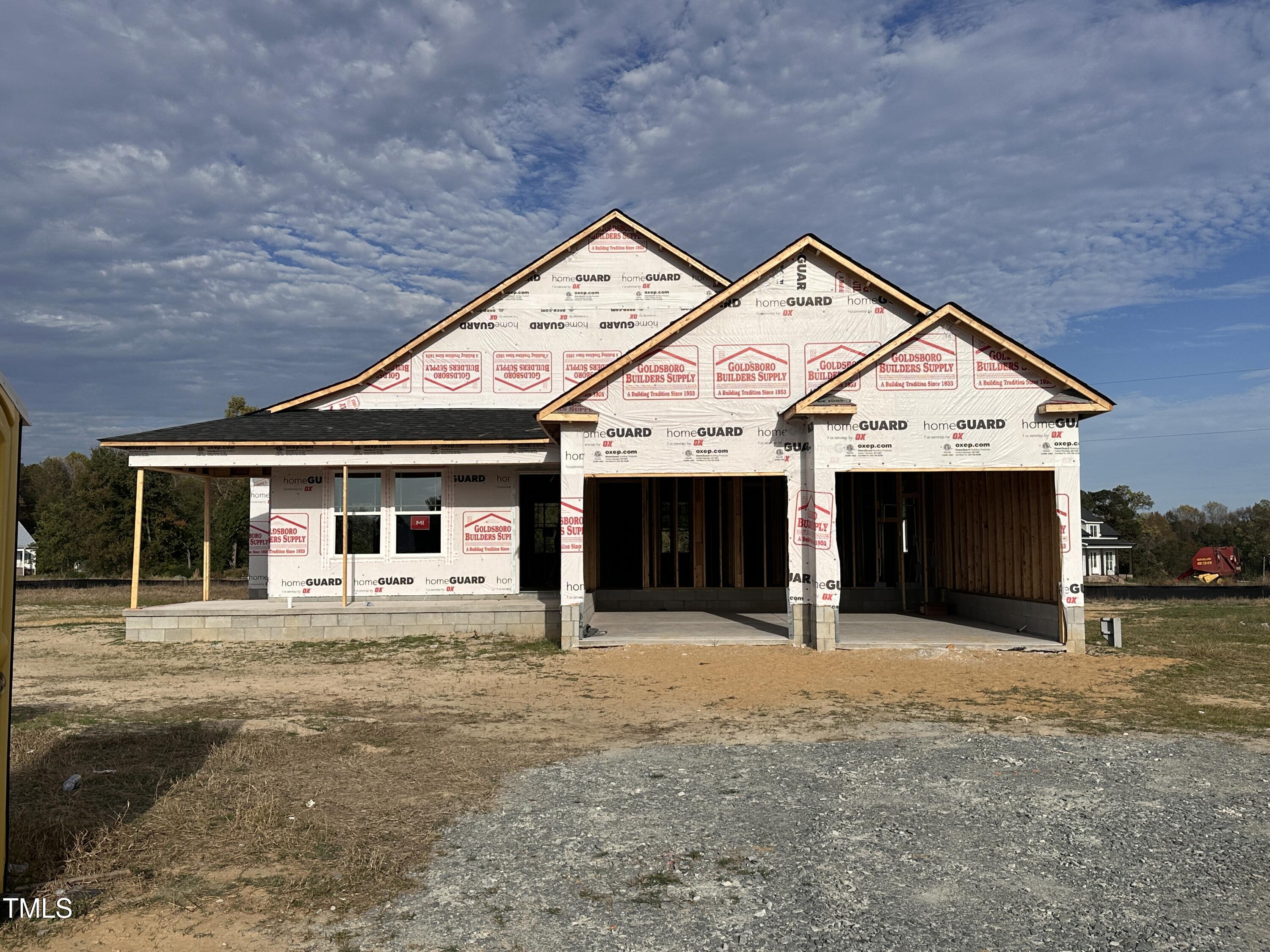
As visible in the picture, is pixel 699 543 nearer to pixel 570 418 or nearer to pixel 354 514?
pixel 570 418

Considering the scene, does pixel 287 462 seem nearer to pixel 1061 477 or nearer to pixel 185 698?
pixel 185 698

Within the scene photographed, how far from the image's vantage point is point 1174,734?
323 inches

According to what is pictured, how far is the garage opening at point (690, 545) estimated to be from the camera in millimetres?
19406

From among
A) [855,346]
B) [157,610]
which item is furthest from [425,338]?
[855,346]

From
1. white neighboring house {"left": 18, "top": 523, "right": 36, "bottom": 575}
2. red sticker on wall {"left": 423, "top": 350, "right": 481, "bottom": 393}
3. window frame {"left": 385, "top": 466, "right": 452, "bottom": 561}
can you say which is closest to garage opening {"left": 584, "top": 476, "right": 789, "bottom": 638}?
window frame {"left": 385, "top": 466, "right": 452, "bottom": 561}

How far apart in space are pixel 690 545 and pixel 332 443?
8.38 meters

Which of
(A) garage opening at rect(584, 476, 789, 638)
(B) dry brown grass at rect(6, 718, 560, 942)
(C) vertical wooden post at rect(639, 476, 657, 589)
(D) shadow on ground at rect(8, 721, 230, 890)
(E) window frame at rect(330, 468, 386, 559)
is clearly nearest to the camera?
(B) dry brown grass at rect(6, 718, 560, 942)

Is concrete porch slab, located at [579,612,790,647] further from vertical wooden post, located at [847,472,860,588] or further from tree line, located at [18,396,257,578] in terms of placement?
tree line, located at [18,396,257,578]

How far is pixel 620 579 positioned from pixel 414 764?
12.5 m

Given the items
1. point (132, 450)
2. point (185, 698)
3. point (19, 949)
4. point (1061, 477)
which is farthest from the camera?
point (132, 450)

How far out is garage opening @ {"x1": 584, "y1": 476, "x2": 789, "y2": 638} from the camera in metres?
19.4

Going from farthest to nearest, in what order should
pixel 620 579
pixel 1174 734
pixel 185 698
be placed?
pixel 620 579 < pixel 185 698 < pixel 1174 734

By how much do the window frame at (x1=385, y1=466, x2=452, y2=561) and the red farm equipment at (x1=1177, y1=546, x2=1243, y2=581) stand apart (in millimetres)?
43180

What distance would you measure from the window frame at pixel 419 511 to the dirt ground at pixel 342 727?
3.00 meters
